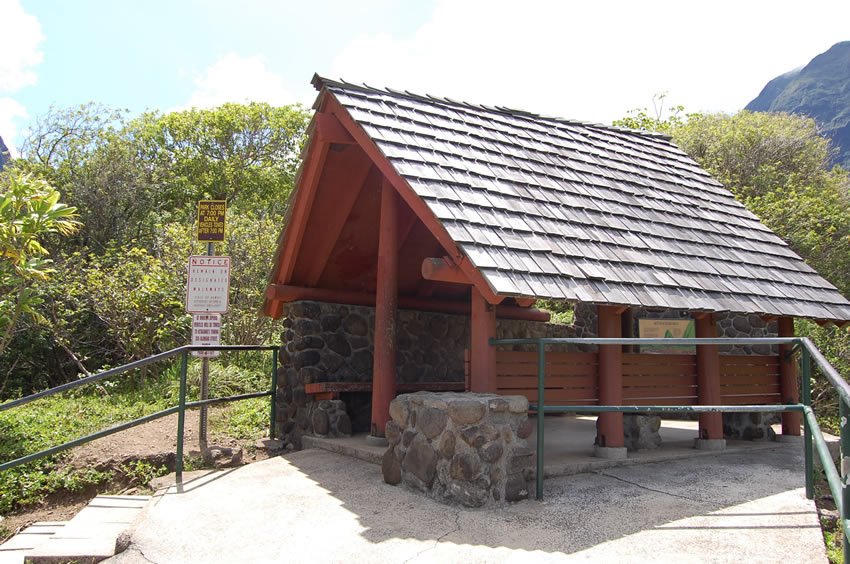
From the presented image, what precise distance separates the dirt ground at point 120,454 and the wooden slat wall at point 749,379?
522cm

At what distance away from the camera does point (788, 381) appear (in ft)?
23.9

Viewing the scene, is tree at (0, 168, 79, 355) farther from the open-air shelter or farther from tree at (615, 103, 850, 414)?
tree at (615, 103, 850, 414)

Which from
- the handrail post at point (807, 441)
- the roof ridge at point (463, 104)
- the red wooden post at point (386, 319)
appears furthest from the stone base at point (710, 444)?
the roof ridge at point (463, 104)

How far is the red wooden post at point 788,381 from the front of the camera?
23.9 feet

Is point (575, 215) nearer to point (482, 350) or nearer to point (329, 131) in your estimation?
point (482, 350)

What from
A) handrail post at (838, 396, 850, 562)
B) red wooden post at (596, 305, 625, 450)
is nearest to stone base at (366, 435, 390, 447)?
red wooden post at (596, 305, 625, 450)

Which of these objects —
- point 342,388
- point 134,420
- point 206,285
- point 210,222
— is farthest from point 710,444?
point 210,222

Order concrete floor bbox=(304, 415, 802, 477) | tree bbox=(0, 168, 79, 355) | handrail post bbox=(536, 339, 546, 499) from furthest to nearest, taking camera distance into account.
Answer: tree bbox=(0, 168, 79, 355), concrete floor bbox=(304, 415, 802, 477), handrail post bbox=(536, 339, 546, 499)

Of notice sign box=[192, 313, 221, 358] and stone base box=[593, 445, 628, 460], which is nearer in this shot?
stone base box=[593, 445, 628, 460]

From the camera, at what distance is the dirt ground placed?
6.38 meters

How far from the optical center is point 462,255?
15.5 ft

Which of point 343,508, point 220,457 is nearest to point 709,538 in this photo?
point 343,508

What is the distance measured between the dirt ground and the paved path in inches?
76.7

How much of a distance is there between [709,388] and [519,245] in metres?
2.94
